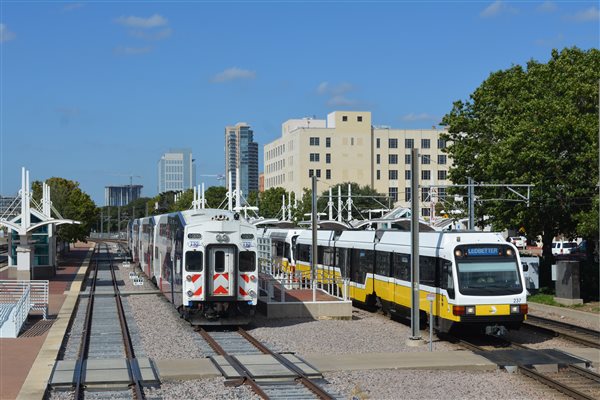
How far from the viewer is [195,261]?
2544 cm

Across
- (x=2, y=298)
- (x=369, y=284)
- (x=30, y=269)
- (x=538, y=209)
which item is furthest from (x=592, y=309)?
(x=30, y=269)

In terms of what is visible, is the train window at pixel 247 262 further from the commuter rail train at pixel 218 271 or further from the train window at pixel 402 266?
the train window at pixel 402 266

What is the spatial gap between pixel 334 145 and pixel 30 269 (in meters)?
88.2

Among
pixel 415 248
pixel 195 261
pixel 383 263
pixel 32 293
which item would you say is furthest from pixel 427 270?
pixel 32 293

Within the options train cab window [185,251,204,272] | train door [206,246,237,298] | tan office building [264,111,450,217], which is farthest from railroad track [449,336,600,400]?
tan office building [264,111,450,217]

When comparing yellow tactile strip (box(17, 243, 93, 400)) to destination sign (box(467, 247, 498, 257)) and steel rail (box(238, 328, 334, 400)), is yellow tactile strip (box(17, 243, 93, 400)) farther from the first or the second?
destination sign (box(467, 247, 498, 257))

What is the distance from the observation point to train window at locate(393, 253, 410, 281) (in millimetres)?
26016

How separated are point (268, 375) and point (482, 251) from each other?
7909mm

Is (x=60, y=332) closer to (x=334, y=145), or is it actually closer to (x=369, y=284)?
(x=369, y=284)

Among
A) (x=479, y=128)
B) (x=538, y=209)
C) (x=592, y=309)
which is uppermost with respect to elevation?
(x=479, y=128)

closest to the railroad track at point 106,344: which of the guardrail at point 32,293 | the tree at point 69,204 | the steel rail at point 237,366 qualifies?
the guardrail at point 32,293

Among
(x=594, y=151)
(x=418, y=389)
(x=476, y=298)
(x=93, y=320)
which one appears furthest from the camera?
(x=594, y=151)

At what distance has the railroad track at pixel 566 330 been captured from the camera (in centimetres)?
2329

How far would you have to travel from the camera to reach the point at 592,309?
3262 centimetres
